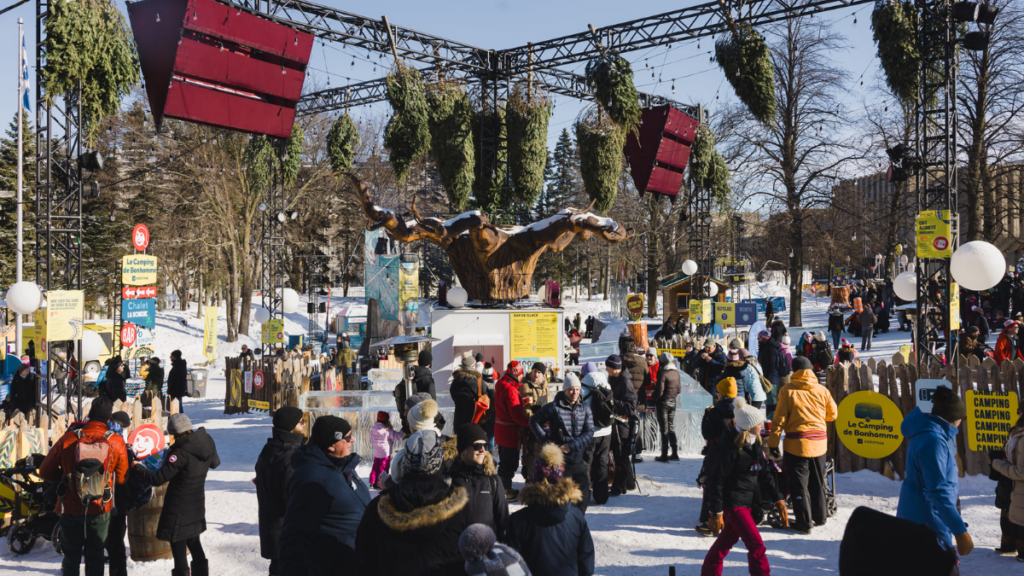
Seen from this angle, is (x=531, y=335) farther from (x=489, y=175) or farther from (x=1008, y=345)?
(x=1008, y=345)

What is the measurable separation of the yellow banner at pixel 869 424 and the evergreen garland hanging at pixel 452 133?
10210 millimetres

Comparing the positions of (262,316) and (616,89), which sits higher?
(616,89)

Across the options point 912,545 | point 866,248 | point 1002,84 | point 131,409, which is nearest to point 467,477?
point 912,545

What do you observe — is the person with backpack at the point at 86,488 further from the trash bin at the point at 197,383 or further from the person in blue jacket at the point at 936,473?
the trash bin at the point at 197,383

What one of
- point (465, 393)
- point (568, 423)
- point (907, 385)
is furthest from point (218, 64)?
point (907, 385)

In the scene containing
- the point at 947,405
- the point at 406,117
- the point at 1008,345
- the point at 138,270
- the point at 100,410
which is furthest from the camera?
the point at 406,117

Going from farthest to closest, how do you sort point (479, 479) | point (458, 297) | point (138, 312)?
point (458, 297)
point (138, 312)
point (479, 479)

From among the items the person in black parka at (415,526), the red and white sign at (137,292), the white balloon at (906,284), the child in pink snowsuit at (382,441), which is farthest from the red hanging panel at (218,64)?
the white balloon at (906,284)

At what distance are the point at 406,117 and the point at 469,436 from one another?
1243 cm

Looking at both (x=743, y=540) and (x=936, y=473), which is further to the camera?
(x=743, y=540)

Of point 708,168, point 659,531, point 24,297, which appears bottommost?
point 659,531

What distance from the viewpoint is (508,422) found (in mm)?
7207

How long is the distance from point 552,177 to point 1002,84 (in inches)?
1425

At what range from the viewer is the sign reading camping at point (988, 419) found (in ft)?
24.8
